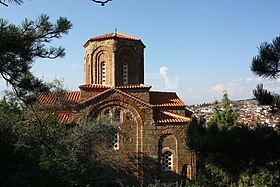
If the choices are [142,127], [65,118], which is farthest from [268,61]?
[65,118]

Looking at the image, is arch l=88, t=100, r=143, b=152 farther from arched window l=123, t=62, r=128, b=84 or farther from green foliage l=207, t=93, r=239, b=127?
green foliage l=207, t=93, r=239, b=127

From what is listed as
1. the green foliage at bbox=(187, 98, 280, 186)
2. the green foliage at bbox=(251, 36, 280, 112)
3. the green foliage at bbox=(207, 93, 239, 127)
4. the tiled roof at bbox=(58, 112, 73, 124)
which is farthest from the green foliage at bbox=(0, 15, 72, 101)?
the green foliage at bbox=(207, 93, 239, 127)

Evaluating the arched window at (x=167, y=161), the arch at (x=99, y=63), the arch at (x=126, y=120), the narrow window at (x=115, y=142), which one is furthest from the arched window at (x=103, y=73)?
the arched window at (x=167, y=161)

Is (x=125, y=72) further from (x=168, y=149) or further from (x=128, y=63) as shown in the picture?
(x=168, y=149)

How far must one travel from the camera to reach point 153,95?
633 inches

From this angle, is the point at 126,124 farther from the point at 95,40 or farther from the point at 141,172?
the point at 95,40

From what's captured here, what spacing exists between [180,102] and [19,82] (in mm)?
11708

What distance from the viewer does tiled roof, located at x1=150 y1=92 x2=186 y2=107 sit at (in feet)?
50.3

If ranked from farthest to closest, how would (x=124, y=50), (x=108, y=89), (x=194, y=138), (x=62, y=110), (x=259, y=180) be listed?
(x=124, y=50) < (x=108, y=89) < (x=62, y=110) < (x=259, y=180) < (x=194, y=138)

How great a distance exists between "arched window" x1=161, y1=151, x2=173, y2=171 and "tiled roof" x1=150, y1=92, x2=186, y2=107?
2510mm

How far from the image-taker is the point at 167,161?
567 inches

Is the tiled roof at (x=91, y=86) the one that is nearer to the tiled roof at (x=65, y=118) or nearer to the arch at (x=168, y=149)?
the tiled roof at (x=65, y=118)

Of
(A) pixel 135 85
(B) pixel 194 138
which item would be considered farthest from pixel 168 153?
(B) pixel 194 138

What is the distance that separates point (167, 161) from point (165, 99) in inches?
132
